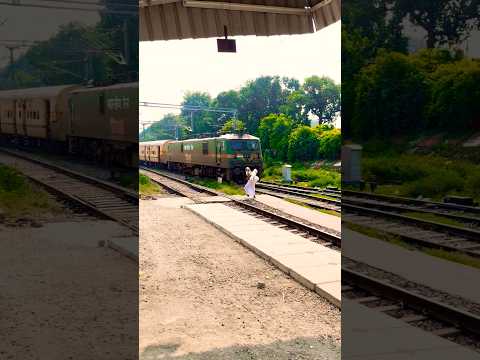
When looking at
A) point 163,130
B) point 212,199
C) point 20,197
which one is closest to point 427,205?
point 20,197

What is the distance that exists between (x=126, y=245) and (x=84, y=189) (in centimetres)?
54

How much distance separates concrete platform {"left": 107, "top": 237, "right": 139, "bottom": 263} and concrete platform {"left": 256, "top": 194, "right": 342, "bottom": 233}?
8634 millimetres

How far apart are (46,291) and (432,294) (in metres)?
4.62

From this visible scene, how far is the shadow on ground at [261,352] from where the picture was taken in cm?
465

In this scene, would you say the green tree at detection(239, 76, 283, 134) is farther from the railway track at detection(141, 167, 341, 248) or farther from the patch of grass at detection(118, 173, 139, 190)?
the patch of grass at detection(118, 173, 139, 190)

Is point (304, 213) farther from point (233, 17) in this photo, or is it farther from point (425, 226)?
point (233, 17)

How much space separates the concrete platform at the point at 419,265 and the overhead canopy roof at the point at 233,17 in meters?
3.01

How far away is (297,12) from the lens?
6652 millimetres

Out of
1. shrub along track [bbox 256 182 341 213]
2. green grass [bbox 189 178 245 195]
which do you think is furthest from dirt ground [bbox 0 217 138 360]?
green grass [bbox 189 178 245 195]

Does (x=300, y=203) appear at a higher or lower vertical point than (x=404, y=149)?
lower

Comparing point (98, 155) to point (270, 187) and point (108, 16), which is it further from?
point (270, 187)

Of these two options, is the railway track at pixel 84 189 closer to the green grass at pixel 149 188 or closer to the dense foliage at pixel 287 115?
the dense foliage at pixel 287 115

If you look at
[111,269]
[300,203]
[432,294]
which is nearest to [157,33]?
[111,269]

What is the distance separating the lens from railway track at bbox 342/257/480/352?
4.73 meters
